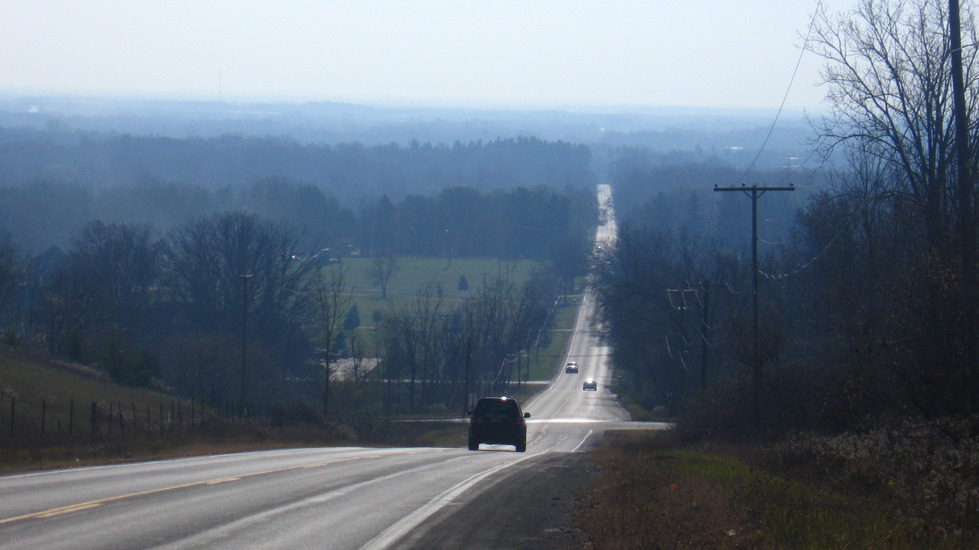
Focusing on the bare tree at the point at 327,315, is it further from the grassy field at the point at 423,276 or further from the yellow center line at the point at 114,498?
the yellow center line at the point at 114,498

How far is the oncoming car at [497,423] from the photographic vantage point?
26938mm

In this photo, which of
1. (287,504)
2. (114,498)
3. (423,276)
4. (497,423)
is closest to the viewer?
(114,498)

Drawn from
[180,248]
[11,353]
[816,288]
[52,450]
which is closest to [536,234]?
[180,248]

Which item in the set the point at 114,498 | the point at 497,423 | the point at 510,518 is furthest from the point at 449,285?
the point at 510,518

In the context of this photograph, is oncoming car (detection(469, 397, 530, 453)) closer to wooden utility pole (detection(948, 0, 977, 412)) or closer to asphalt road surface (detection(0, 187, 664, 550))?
asphalt road surface (detection(0, 187, 664, 550))

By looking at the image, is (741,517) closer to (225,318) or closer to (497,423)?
(497,423)

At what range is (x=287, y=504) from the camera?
11.1m

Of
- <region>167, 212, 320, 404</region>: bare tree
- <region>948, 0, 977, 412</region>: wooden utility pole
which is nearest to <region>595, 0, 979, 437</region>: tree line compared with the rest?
<region>948, 0, 977, 412</region>: wooden utility pole

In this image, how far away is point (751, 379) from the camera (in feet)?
113

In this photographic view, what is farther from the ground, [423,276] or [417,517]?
[423,276]

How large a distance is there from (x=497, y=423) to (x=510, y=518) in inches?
649

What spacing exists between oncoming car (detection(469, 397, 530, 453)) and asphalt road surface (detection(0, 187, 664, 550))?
8.22 meters

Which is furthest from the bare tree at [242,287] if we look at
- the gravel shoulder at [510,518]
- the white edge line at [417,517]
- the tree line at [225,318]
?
the white edge line at [417,517]

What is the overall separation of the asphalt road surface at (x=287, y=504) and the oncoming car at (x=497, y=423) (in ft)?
27.0
